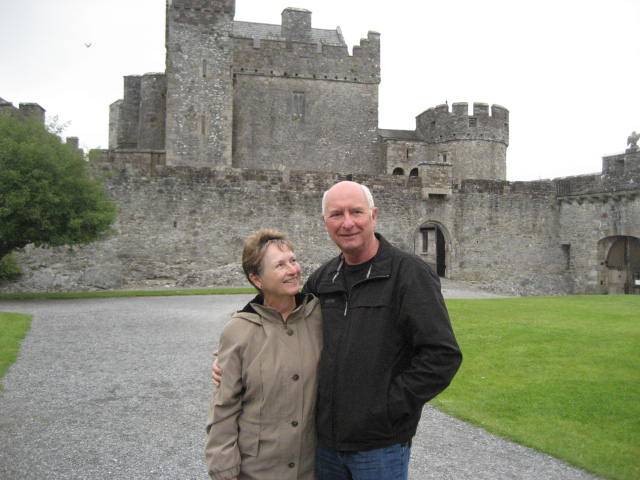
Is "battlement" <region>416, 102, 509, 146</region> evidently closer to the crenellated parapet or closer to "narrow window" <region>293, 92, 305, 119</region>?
"narrow window" <region>293, 92, 305, 119</region>

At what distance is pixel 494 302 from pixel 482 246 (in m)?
8.44

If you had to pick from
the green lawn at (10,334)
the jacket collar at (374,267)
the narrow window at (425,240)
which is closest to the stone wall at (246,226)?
the green lawn at (10,334)

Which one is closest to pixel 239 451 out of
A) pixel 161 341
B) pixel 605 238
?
pixel 161 341

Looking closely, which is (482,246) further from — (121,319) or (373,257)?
(373,257)

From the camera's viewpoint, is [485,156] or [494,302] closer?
[494,302]

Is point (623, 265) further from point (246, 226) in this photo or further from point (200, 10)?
point (200, 10)

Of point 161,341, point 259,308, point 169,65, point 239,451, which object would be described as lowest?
point 161,341

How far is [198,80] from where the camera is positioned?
92.4ft

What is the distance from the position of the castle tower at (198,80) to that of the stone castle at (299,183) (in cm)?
→ 7

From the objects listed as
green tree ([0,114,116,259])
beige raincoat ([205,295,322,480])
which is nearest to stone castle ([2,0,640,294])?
green tree ([0,114,116,259])

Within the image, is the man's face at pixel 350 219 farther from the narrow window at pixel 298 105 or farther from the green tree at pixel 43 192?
the narrow window at pixel 298 105

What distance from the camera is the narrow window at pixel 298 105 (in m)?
33.3

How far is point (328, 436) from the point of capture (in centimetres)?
274

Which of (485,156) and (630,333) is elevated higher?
(485,156)
